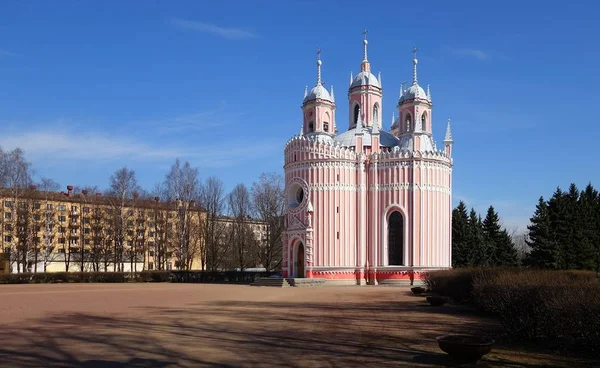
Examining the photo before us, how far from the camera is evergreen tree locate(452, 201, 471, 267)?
61281mm

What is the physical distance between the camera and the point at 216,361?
12.3 m

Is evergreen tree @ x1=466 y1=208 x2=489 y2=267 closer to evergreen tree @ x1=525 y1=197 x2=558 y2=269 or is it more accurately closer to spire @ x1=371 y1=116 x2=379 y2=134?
evergreen tree @ x1=525 y1=197 x2=558 y2=269

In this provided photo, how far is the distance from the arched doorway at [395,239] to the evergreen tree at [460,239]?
11991 mm

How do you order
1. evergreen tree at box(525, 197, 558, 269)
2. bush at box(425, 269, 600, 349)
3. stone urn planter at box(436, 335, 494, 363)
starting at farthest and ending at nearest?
evergreen tree at box(525, 197, 558, 269), bush at box(425, 269, 600, 349), stone urn planter at box(436, 335, 494, 363)

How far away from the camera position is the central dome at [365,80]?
60.4 m

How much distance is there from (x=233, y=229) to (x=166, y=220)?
1038cm

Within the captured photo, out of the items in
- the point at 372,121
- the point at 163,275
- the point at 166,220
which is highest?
the point at 372,121

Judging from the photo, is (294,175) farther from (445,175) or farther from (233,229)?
(233,229)

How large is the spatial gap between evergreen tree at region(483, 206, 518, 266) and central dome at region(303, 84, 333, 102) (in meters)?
22.4

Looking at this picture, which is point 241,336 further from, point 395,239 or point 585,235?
point 585,235

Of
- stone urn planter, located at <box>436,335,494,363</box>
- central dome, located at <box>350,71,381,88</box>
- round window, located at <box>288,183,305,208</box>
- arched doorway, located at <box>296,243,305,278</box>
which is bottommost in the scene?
arched doorway, located at <box>296,243,305,278</box>

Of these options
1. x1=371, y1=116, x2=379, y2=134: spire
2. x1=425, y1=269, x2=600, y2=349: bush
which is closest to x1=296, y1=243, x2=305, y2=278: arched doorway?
x1=371, y1=116, x2=379, y2=134: spire

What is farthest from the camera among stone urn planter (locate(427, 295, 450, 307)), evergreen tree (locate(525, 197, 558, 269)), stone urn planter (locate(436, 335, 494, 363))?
evergreen tree (locate(525, 197, 558, 269))

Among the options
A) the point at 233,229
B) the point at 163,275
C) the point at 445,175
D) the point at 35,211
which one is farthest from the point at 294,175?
the point at 35,211
